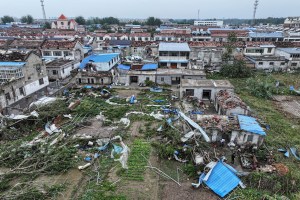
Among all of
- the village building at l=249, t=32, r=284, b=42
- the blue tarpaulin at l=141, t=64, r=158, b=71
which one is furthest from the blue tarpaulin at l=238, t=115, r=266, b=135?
the village building at l=249, t=32, r=284, b=42

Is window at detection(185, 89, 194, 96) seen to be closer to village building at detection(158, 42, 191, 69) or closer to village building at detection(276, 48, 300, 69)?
village building at detection(158, 42, 191, 69)

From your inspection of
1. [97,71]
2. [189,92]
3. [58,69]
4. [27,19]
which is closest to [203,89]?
[189,92]

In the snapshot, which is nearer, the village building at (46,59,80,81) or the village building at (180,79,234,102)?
the village building at (180,79,234,102)

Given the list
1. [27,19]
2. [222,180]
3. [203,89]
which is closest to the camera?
[222,180]

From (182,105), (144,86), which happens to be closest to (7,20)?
(144,86)

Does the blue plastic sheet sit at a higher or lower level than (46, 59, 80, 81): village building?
lower

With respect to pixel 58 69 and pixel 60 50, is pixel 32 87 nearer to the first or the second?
pixel 58 69

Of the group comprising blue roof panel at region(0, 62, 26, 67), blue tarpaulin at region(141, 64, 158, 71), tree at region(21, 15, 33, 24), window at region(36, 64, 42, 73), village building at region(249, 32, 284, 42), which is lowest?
blue tarpaulin at region(141, 64, 158, 71)
